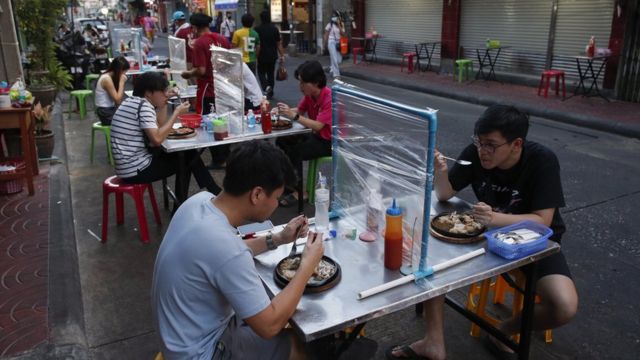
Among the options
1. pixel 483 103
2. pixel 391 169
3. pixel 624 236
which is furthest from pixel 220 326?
pixel 483 103

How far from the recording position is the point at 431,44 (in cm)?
1499

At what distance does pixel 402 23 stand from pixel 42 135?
1227cm

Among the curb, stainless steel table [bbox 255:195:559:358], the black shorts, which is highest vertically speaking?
stainless steel table [bbox 255:195:559:358]

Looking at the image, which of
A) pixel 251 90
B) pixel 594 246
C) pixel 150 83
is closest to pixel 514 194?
pixel 594 246

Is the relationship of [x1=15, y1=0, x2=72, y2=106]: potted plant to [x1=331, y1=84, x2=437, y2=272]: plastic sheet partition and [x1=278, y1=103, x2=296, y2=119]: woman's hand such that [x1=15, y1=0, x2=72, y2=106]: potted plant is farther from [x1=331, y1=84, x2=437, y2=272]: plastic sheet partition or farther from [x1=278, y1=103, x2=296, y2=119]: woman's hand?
[x1=331, y1=84, x2=437, y2=272]: plastic sheet partition

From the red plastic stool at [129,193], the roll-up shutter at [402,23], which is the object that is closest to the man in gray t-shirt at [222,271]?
the red plastic stool at [129,193]

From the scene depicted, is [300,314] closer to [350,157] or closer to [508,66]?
[350,157]

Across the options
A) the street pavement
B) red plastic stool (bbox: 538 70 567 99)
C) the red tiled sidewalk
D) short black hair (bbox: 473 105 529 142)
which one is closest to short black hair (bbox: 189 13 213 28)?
the street pavement

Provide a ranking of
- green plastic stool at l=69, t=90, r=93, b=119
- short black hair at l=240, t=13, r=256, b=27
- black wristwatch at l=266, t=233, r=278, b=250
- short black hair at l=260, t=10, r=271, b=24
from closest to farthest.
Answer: black wristwatch at l=266, t=233, r=278, b=250
green plastic stool at l=69, t=90, r=93, b=119
short black hair at l=240, t=13, r=256, b=27
short black hair at l=260, t=10, r=271, b=24

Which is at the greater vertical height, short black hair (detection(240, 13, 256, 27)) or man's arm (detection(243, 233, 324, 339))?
short black hair (detection(240, 13, 256, 27))

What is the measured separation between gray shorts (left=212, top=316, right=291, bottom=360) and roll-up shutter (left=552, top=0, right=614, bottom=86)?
10.7m

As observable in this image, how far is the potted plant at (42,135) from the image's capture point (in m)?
6.38

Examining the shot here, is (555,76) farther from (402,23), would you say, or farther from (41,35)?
(41,35)

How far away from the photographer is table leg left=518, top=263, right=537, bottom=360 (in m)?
2.46
